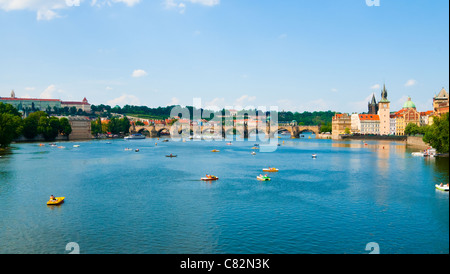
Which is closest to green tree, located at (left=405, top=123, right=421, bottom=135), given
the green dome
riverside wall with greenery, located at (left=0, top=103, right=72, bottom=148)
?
the green dome

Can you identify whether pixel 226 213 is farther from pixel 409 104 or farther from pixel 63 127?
pixel 409 104

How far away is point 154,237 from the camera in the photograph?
1959 cm

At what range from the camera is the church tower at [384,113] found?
456 feet

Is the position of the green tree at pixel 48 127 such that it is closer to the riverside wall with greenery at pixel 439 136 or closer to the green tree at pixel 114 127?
the green tree at pixel 114 127

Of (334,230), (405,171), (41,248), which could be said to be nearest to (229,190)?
(334,230)

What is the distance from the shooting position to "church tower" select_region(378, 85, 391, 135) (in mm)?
138875

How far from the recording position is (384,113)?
140375 millimetres

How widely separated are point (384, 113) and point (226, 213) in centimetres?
13022

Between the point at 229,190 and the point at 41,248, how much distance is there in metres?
17.6

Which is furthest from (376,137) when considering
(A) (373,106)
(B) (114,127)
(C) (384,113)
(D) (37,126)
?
(D) (37,126)

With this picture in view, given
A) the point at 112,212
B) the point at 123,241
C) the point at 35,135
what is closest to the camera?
the point at 123,241

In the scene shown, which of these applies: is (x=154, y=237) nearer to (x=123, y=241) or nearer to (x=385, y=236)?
(x=123, y=241)

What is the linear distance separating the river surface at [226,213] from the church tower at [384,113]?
335 feet

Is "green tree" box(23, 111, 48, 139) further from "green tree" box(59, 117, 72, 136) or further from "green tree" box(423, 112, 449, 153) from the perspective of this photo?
"green tree" box(423, 112, 449, 153)
